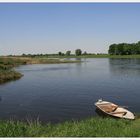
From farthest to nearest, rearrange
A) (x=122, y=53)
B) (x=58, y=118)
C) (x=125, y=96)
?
(x=122, y=53)
(x=125, y=96)
(x=58, y=118)

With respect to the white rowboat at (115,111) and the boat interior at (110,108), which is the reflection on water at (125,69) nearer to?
the boat interior at (110,108)

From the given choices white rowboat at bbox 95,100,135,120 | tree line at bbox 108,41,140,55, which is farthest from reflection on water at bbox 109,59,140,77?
tree line at bbox 108,41,140,55

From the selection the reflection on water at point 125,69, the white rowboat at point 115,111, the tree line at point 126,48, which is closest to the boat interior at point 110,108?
the white rowboat at point 115,111

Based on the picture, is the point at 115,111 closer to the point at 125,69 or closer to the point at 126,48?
the point at 125,69

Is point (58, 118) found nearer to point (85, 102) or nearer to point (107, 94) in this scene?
point (85, 102)

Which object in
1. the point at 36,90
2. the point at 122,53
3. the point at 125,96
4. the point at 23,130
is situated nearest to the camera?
the point at 23,130

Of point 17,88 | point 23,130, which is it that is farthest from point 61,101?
point 23,130

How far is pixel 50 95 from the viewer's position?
37250 mm

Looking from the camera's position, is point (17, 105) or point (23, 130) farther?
point (17, 105)

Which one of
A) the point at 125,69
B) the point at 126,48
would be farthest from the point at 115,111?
the point at 126,48

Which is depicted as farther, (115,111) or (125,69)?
(125,69)

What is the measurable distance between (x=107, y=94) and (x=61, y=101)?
7.23 meters

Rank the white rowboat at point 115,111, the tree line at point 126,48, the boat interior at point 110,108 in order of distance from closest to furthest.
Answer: the white rowboat at point 115,111, the boat interior at point 110,108, the tree line at point 126,48

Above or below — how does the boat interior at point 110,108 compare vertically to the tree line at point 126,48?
below
